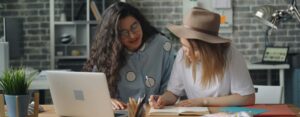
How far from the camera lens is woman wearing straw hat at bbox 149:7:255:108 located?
2.40 m

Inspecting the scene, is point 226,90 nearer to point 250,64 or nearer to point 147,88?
point 147,88

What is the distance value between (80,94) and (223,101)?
725mm

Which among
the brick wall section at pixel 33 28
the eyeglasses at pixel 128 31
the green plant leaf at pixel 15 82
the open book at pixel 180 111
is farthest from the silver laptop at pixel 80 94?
the brick wall section at pixel 33 28

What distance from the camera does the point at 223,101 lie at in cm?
239

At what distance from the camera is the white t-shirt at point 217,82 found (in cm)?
244

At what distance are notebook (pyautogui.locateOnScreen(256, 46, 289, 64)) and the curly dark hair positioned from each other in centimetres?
258

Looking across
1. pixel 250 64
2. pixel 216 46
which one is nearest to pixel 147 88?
pixel 216 46

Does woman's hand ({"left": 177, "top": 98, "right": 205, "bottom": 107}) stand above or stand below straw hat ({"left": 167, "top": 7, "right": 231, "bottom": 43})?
below

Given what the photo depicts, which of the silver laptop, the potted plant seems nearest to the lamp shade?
the silver laptop

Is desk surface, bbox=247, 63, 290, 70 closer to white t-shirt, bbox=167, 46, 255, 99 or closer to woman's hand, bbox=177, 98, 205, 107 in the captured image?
white t-shirt, bbox=167, 46, 255, 99

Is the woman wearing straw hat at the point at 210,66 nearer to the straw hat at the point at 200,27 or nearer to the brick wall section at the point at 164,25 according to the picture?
the straw hat at the point at 200,27

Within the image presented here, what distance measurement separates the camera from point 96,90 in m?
2.00

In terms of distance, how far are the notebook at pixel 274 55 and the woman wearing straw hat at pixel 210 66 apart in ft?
8.44

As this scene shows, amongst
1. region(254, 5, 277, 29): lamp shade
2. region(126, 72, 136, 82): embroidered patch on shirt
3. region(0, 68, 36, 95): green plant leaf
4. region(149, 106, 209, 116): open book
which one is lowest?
region(149, 106, 209, 116): open book
